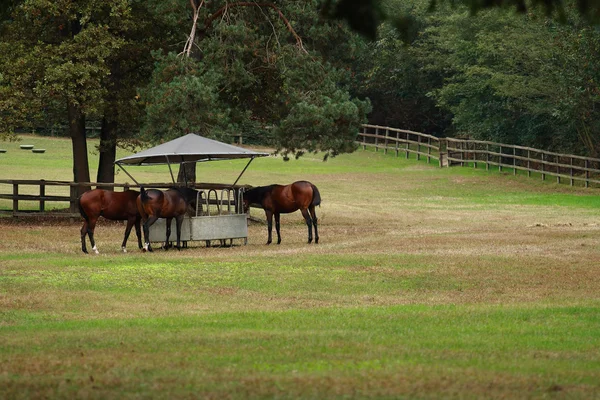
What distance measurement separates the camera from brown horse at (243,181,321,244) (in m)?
24.0

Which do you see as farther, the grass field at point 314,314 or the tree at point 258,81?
the tree at point 258,81

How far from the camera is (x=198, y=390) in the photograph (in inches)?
303

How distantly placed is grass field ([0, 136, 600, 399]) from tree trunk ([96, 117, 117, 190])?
291 cm

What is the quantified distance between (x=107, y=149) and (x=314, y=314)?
2018 centimetres

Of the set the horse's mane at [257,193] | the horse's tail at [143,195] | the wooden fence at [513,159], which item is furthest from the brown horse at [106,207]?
the wooden fence at [513,159]

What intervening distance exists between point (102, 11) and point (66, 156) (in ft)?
94.2

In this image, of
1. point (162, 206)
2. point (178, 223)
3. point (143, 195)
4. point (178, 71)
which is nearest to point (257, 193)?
point (178, 223)

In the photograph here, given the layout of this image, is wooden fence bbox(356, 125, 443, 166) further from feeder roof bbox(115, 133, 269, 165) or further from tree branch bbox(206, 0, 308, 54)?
feeder roof bbox(115, 133, 269, 165)

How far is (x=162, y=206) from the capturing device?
72.4 ft

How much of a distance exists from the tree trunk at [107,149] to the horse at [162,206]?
9585 mm

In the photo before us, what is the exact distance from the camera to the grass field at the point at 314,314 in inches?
321

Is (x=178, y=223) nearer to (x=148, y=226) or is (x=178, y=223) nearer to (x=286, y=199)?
(x=148, y=226)

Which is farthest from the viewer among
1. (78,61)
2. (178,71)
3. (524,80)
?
(524,80)

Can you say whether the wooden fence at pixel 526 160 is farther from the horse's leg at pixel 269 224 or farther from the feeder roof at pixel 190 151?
the feeder roof at pixel 190 151
